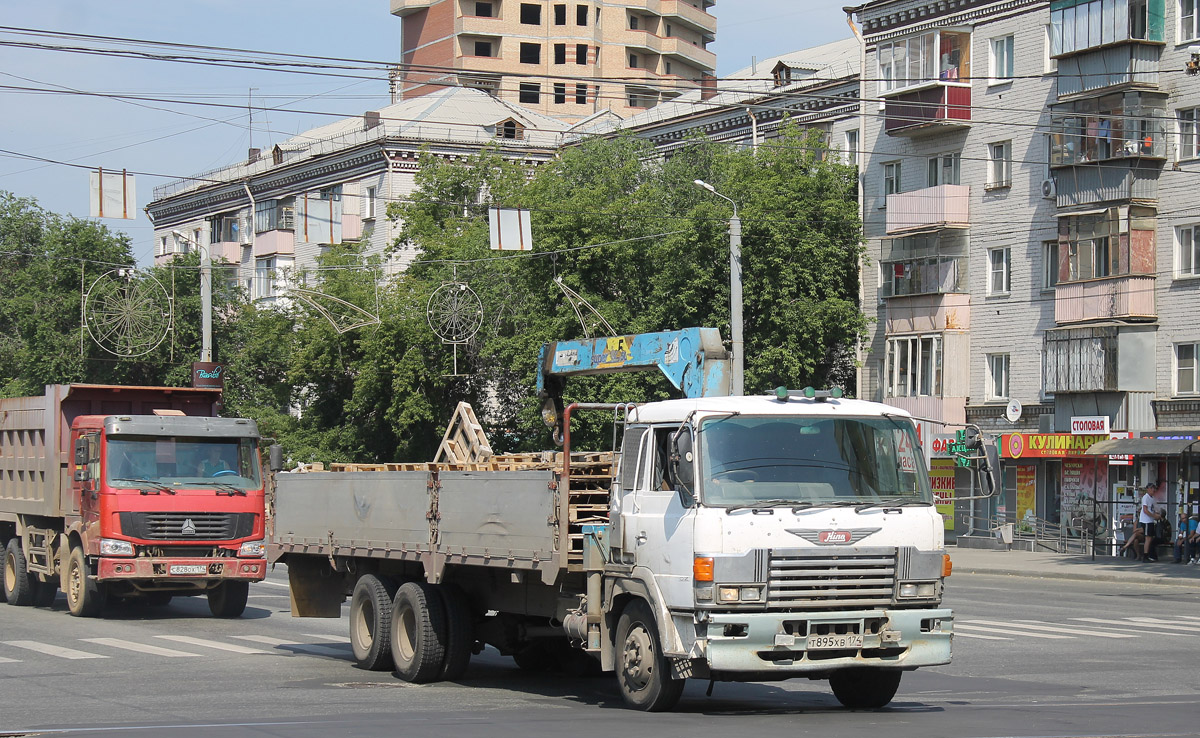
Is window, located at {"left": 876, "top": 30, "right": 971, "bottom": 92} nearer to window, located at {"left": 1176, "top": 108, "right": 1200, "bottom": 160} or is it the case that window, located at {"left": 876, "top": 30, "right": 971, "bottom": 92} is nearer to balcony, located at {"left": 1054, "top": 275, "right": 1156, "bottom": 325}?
window, located at {"left": 1176, "top": 108, "right": 1200, "bottom": 160}

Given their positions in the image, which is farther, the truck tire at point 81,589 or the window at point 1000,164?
the window at point 1000,164

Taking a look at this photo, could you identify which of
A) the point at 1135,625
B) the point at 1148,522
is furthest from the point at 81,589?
the point at 1148,522

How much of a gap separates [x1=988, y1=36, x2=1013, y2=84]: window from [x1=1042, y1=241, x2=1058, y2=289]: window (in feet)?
16.5

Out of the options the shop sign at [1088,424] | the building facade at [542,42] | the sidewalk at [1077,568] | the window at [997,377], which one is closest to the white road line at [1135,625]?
the sidewalk at [1077,568]

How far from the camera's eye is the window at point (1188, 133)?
3856cm

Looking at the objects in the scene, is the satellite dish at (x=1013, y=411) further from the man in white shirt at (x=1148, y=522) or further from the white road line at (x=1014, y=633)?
the white road line at (x=1014, y=633)

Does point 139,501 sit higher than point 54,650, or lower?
higher

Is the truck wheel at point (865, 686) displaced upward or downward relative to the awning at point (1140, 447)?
downward

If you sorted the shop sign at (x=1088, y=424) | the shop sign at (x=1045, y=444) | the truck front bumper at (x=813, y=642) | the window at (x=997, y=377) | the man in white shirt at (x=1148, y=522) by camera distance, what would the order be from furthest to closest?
the window at (x=997, y=377) < the shop sign at (x=1045, y=444) < the shop sign at (x=1088, y=424) < the man in white shirt at (x=1148, y=522) < the truck front bumper at (x=813, y=642)

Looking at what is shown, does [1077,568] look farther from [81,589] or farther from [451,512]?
[451,512]

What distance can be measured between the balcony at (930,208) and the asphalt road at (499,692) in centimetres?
2457

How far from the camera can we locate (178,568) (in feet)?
A: 68.2

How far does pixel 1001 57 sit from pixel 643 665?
118ft

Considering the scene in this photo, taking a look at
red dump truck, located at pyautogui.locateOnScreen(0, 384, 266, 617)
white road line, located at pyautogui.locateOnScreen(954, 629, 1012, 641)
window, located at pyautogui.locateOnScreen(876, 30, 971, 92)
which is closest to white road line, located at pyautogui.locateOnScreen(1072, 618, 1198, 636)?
white road line, located at pyautogui.locateOnScreen(954, 629, 1012, 641)
